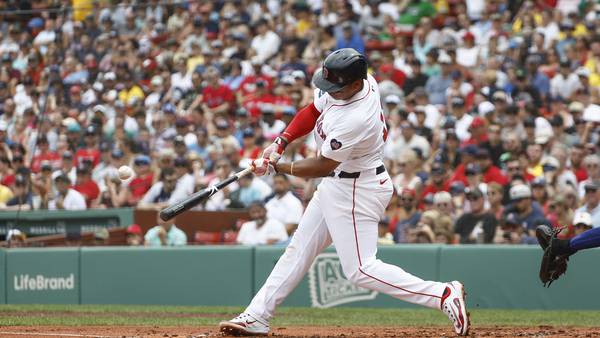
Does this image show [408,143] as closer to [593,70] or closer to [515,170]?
[515,170]

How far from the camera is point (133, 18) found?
17.9 metres

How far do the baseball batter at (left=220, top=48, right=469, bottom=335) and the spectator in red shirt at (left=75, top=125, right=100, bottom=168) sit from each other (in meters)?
8.79

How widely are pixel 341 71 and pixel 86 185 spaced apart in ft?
29.3

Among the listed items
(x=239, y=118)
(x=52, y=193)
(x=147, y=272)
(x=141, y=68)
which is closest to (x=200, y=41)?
(x=141, y=68)

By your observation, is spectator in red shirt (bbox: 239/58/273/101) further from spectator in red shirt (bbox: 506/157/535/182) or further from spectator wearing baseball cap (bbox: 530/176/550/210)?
spectator wearing baseball cap (bbox: 530/176/550/210)

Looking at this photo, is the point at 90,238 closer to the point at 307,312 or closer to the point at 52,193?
the point at 52,193

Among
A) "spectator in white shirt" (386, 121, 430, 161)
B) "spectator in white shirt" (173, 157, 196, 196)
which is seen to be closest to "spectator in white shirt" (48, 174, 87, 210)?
"spectator in white shirt" (173, 157, 196, 196)

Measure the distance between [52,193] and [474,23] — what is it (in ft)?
22.2

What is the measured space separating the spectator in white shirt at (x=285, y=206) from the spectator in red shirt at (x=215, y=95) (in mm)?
3282

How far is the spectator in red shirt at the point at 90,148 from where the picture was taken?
51.0 ft

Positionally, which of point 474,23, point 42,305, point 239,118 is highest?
point 474,23

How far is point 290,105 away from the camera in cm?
1531

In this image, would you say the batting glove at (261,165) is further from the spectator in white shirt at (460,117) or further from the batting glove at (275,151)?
the spectator in white shirt at (460,117)

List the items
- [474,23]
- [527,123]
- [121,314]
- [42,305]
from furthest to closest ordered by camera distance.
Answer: [474,23]
[527,123]
[42,305]
[121,314]
